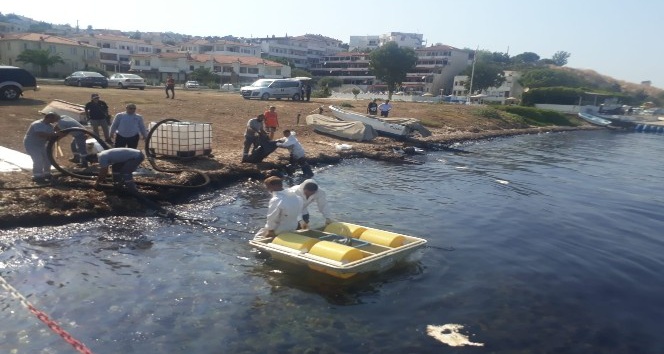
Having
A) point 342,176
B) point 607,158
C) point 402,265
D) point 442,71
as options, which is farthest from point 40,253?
point 442,71

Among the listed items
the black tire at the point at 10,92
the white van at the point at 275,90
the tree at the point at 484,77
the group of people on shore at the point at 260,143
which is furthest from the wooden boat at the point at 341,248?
the tree at the point at 484,77

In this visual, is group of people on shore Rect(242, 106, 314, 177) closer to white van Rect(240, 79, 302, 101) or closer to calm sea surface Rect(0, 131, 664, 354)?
calm sea surface Rect(0, 131, 664, 354)

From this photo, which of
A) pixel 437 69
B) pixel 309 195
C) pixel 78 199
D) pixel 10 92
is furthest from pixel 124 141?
pixel 437 69

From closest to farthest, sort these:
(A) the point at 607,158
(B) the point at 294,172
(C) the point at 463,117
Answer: (B) the point at 294,172 → (A) the point at 607,158 → (C) the point at 463,117

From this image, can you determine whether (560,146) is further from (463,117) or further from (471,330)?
(471,330)

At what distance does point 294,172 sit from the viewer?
64.8 feet

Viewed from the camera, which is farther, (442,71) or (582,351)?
(442,71)

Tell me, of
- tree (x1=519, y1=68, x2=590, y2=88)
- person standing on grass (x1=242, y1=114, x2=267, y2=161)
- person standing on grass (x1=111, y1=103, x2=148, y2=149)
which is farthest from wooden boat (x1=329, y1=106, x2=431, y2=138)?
tree (x1=519, y1=68, x2=590, y2=88)

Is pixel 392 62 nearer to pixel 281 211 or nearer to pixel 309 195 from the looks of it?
pixel 309 195

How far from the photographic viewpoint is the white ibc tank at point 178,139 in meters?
17.4

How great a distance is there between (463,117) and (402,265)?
39.5m

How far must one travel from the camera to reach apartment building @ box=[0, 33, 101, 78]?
75.9 meters

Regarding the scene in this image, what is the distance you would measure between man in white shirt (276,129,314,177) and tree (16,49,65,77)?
61950 millimetres

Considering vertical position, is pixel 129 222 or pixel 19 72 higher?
pixel 19 72
